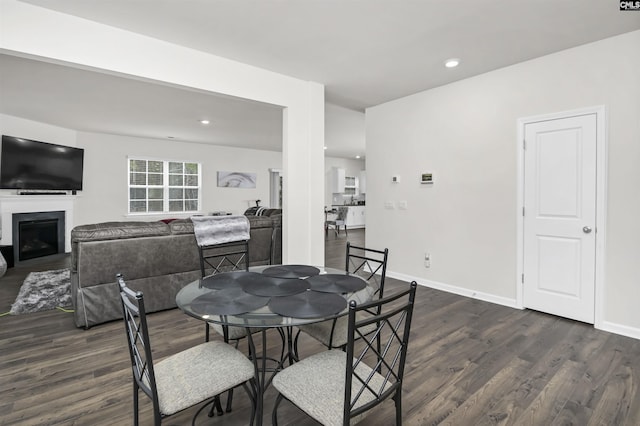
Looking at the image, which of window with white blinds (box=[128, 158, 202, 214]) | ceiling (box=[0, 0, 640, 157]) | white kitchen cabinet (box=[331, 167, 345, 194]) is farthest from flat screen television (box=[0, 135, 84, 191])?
white kitchen cabinet (box=[331, 167, 345, 194])

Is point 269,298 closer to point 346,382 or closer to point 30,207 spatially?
point 346,382

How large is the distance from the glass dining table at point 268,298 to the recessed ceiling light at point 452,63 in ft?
8.48

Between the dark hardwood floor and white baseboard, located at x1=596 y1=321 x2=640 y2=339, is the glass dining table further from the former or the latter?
Result: white baseboard, located at x1=596 y1=321 x2=640 y2=339

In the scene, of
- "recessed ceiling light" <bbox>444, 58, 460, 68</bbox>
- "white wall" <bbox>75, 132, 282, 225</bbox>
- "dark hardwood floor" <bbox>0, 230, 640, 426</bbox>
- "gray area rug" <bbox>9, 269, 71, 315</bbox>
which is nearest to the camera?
"dark hardwood floor" <bbox>0, 230, 640, 426</bbox>

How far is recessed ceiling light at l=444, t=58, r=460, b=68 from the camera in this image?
3334 millimetres

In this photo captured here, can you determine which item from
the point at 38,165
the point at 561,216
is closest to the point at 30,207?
the point at 38,165

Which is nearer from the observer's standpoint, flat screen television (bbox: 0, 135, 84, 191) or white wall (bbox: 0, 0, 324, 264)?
white wall (bbox: 0, 0, 324, 264)

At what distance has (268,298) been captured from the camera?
165 cm

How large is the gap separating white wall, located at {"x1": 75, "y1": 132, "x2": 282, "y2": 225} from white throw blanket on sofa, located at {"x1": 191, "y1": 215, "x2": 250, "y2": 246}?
4905 millimetres

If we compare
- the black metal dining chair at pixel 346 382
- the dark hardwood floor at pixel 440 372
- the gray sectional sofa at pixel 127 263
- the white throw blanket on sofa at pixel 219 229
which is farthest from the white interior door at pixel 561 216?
the gray sectional sofa at pixel 127 263

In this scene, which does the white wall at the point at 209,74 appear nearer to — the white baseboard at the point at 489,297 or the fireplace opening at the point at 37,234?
the white baseboard at the point at 489,297

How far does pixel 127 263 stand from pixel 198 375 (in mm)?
2123

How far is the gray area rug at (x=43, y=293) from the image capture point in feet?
11.3

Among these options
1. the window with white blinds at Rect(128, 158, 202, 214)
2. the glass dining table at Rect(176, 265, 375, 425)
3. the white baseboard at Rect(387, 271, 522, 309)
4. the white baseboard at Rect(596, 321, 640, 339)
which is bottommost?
the white baseboard at Rect(596, 321, 640, 339)
